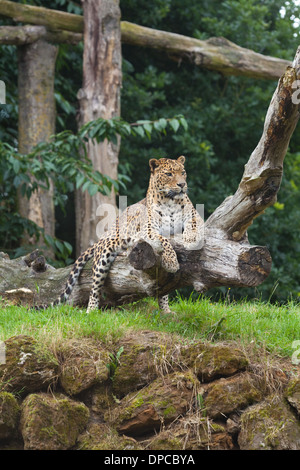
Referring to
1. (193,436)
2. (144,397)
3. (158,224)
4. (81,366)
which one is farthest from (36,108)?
(193,436)

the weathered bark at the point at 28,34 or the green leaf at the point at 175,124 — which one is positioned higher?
the weathered bark at the point at 28,34

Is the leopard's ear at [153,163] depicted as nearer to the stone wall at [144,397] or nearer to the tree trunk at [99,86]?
the stone wall at [144,397]

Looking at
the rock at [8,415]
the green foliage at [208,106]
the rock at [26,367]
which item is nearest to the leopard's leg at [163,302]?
the rock at [26,367]

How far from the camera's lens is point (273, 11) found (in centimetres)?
1520

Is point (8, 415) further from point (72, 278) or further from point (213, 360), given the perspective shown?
point (72, 278)

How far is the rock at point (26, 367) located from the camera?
5477 mm

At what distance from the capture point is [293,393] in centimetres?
558

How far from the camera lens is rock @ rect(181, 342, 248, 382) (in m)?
5.70

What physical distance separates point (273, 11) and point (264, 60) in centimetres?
423

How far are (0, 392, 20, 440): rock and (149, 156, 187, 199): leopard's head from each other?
2.58 metres

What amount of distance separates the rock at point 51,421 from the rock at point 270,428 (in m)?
1.33

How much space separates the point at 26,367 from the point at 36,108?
233 inches

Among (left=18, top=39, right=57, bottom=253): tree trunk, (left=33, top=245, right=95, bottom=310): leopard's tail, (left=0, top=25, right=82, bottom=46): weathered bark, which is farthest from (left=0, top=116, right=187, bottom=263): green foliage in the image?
(left=0, top=25, right=82, bottom=46): weathered bark

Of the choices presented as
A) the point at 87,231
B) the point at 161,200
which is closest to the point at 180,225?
the point at 161,200
